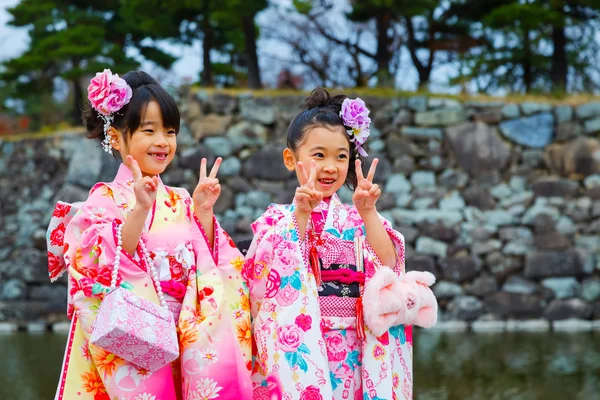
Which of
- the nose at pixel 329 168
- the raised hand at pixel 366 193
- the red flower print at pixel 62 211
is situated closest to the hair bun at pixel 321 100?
the nose at pixel 329 168

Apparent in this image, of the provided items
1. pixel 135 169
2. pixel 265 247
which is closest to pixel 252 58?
pixel 265 247

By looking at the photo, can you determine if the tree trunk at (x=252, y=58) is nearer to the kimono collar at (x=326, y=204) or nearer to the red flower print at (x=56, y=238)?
the kimono collar at (x=326, y=204)

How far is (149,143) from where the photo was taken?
8.43ft

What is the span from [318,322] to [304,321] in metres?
0.05

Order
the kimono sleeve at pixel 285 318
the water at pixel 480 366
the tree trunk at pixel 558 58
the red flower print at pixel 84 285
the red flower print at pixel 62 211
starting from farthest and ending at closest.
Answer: the tree trunk at pixel 558 58
the water at pixel 480 366
the red flower print at pixel 62 211
the kimono sleeve at pixel 285 318
the red flower print at pixel 84 285

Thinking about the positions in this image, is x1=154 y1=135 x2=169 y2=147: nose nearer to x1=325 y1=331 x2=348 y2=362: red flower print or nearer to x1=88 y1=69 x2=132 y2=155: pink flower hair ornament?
x1=88 y1=69 x2=132 y2=155: pink flower hair ornament

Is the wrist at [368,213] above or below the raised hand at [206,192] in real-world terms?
below

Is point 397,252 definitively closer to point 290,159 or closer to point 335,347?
point 335,347

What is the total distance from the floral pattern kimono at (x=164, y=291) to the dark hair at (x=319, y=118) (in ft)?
1.63

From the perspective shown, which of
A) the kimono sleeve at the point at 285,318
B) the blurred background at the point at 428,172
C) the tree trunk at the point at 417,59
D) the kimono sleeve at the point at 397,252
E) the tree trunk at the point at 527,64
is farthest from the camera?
the tree trunk at the point at 417,59

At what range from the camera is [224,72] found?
35.8ft

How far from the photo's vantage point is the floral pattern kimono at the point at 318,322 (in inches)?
97.8

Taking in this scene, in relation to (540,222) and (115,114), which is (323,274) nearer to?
(115,114)

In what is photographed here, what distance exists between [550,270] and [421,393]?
3.75 metres
